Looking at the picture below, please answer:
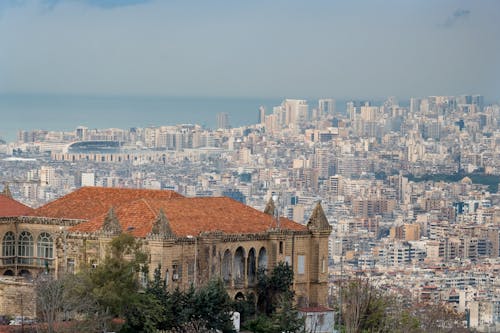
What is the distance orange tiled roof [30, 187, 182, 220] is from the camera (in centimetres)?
4575

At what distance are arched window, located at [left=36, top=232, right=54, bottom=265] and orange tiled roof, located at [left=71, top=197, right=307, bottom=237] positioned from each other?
6.72ft

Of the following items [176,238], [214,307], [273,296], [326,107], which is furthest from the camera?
[326,107]

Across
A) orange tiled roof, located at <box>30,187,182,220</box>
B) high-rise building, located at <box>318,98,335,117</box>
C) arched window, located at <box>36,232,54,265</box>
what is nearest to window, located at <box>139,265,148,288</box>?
orange tiled roof, located at <box>30,187,182,220</box>

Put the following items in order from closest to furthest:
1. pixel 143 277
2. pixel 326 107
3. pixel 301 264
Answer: pixel 143 277, pixel 301 264, pixel 326 107

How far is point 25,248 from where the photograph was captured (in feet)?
151

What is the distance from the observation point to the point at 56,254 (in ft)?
142

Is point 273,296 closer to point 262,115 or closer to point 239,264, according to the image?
point 239,264

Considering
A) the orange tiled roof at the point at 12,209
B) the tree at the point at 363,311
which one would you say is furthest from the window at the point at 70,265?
the tree at the point at 363,311

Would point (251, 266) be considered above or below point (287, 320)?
above

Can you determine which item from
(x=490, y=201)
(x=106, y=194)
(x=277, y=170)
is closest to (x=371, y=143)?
(x=277, y=170)

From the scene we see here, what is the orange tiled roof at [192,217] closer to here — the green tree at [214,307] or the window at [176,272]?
the window at [176,272]

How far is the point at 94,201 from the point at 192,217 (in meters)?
4.21

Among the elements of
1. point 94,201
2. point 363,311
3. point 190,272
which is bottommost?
point 363,311

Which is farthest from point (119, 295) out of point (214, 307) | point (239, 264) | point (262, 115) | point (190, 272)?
point (262, 115)
